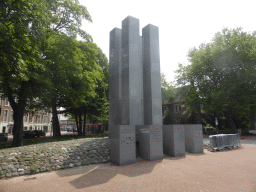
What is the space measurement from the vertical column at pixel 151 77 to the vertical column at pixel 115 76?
201 cm

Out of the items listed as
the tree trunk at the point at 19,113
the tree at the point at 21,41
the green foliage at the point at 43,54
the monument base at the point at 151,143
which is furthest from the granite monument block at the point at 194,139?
the tree trunk at the point at 19,113

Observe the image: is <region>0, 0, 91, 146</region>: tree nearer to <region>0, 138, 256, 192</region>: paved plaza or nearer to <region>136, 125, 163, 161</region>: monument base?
<region>0, 138, 256, 192</region>: paved plaza

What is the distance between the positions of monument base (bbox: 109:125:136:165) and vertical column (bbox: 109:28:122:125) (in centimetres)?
324

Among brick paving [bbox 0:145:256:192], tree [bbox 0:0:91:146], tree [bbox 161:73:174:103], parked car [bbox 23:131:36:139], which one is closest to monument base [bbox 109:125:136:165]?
brick paving [bbox 0:145:256:192]

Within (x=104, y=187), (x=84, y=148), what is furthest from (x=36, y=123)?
(x=104, y=187)

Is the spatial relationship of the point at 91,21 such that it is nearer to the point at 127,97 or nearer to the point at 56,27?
the point at 56,27

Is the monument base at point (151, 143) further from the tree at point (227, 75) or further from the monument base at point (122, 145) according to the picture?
the tree at point (227, 75)

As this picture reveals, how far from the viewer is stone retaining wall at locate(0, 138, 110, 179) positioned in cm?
723

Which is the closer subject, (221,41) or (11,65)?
(11,65)

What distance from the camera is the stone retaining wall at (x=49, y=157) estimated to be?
7227 mm

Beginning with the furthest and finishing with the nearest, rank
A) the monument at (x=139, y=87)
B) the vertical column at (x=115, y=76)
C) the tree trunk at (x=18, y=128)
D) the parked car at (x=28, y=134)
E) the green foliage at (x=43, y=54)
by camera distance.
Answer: the parked car at (x=28, y=134)
the tree trunk at (x=18, y=128)
the vertical column at (x=115, y=76)
the monument at (x=139, y=87)
the green foliage at (x=43, y=54)

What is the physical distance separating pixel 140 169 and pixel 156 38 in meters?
9.64

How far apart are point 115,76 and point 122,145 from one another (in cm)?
602

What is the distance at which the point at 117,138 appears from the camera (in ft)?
29.0
